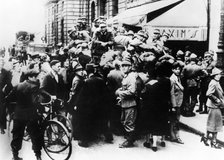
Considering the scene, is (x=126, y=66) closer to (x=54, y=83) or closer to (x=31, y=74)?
(x=54, y=83)

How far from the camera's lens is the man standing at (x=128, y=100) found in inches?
247

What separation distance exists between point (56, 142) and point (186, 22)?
5616mm

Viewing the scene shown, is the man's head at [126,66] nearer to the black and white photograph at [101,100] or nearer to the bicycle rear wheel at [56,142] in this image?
the black and white photograph at [101,100]

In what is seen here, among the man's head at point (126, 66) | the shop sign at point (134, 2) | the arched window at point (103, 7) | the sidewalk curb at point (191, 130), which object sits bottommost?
the sidewalk curb at point (191, 130)

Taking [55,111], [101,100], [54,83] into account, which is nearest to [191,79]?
[101,100]

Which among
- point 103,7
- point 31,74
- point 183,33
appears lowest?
point 31,74

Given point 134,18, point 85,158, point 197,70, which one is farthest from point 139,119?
point 134,18

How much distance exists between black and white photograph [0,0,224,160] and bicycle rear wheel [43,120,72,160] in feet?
0.05

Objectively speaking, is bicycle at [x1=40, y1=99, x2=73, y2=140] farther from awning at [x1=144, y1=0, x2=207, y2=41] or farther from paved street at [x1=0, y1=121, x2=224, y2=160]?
awning at [x1=144, y1=0, x2=207, y2=41]

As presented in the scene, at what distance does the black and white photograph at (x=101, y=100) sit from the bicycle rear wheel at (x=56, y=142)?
0.6 inches

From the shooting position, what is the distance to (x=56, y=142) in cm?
561

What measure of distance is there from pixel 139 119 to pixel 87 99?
3.30 ft

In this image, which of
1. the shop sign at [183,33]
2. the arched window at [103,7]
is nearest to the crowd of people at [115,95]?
the shop sign at [183,33]

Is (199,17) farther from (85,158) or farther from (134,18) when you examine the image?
(85,158)
